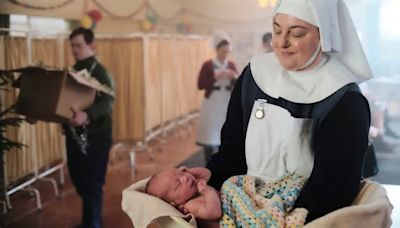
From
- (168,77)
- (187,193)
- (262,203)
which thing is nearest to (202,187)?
(187,193)

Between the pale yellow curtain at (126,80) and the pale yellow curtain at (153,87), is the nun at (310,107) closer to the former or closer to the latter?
the pale yellow curtain at (126,80)

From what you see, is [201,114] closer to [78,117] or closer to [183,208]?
[78,117]

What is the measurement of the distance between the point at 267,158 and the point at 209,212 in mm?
214

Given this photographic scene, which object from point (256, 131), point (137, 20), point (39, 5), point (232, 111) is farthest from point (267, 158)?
point (137, 20)

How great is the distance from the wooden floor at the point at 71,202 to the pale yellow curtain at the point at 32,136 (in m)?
0.20

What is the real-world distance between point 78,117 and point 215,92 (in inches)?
60.8

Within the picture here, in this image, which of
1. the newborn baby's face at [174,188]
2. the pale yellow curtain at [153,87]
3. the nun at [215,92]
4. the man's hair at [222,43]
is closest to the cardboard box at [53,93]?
the nun at [215,92]

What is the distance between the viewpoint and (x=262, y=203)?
1182 mm

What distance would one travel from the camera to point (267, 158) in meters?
1.27

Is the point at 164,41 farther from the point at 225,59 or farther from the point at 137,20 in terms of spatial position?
the point at 225,59

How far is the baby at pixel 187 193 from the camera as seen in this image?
1168mm

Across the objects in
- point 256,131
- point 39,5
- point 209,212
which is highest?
point 39,5

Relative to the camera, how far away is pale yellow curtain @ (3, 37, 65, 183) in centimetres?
365

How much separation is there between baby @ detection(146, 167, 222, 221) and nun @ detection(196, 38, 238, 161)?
2.93m
